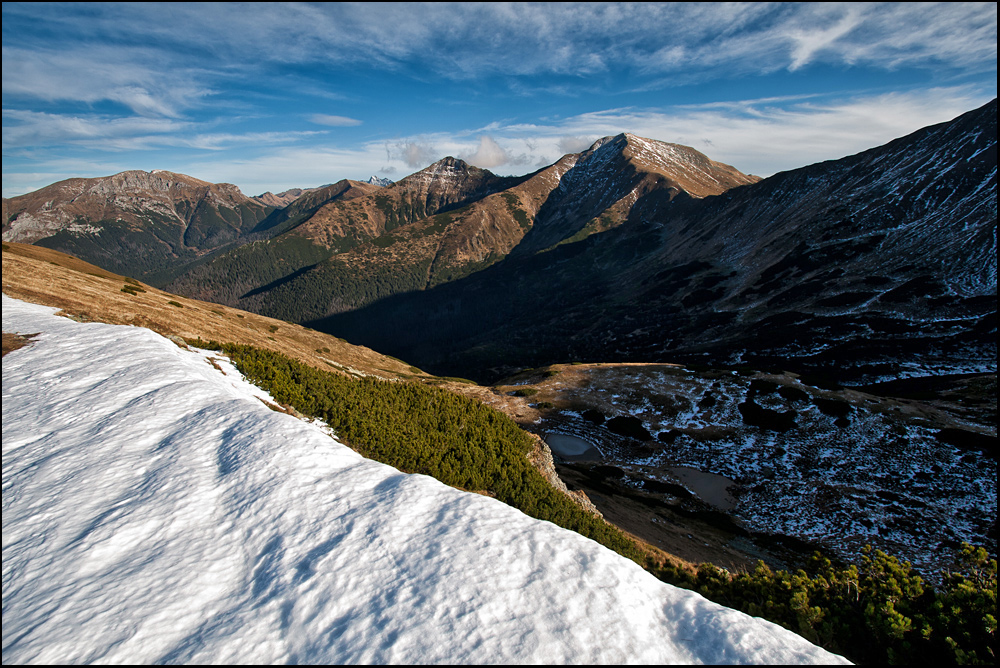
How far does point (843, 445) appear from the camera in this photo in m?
44.1

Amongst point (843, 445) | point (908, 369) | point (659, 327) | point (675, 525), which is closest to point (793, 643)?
point (675, 525)

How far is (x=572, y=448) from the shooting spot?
53.7 metres

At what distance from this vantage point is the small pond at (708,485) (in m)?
40.8

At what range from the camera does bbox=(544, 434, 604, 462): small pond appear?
5131 centimetres

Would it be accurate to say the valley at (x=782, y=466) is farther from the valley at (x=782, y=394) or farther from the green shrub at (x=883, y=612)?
the green shrub at (x=883, y=612)

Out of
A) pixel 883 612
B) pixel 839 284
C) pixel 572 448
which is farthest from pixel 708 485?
pixel 839 284

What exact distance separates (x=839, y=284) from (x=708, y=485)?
100 meters

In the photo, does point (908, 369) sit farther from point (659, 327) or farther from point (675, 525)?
point (659, 327)

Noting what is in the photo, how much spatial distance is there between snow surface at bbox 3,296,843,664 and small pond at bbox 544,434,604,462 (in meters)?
44.3

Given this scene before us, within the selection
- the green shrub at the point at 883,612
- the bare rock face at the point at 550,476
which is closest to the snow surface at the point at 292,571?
the green shrub at the point at 883,612

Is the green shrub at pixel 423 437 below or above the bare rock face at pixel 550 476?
above

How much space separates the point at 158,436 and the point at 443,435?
48.3 feet

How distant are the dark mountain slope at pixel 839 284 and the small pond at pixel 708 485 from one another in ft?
159

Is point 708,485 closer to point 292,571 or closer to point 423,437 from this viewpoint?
point 423,437
